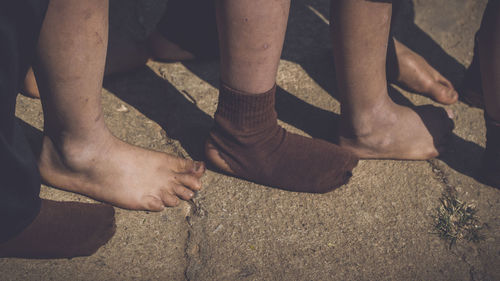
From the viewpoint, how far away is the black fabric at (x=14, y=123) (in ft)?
2.97

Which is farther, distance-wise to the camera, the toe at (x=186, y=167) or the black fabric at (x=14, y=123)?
the toe at (x=186, y=167)

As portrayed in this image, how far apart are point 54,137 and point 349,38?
3.09ft

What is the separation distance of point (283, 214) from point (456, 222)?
0.57 metres

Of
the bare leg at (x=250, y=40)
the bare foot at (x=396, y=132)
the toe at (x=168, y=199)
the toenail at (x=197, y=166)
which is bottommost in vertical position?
the toe at (x=168, y=199)

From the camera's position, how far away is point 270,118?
4.52 ft

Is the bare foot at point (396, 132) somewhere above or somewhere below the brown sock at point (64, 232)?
above

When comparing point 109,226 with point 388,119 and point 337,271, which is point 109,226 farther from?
point 388,119

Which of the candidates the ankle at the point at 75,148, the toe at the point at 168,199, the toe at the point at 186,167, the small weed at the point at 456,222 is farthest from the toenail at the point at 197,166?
the small weed at the point at 456,222

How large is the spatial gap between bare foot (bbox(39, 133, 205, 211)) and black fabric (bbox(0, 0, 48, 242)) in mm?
198

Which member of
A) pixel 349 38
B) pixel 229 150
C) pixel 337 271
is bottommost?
pixel 337 271

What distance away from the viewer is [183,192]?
1413 mm

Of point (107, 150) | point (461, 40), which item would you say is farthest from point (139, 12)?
point (461, 40)

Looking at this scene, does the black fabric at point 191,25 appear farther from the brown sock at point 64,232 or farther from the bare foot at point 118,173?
the brown sock at point 64,232

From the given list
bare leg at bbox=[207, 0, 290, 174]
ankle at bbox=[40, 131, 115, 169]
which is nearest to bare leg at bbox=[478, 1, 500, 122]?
bare leg at bbox=[207, 0, 290, 174]
